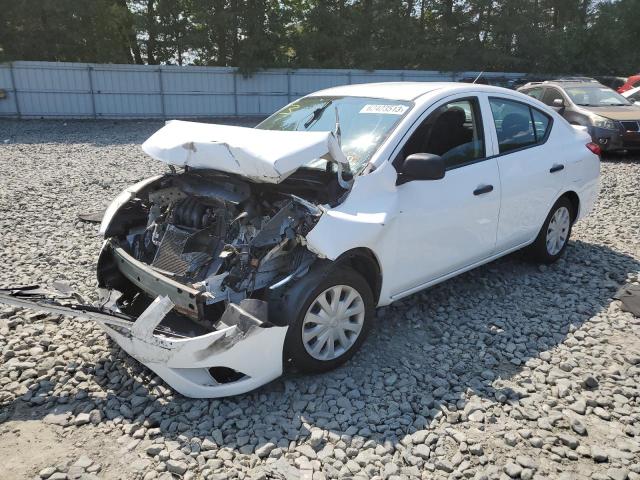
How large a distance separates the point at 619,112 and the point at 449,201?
9.66 metres

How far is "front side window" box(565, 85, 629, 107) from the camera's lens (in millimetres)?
12234

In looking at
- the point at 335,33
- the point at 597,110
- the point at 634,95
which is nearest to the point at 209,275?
the point at 597,110

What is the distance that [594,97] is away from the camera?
41.0ft

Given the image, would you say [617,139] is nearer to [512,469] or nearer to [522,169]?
[522,169]

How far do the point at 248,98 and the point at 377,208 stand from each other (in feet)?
65.8

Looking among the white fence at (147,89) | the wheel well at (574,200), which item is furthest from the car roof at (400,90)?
the white fence at (147,89)

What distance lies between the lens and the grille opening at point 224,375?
3.34 meters

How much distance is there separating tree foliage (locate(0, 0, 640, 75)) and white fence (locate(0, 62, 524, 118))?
1134mm

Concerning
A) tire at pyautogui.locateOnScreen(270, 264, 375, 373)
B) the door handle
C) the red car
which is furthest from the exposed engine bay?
the red car

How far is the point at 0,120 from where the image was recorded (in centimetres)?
1811

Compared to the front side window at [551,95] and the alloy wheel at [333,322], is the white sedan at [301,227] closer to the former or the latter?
the alloy wheel at [333,322]

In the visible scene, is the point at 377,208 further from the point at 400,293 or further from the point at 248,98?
the point at 248,98

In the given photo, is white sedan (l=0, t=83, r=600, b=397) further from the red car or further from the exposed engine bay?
the red car

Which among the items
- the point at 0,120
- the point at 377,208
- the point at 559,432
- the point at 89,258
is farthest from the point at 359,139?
the point at 0,120
